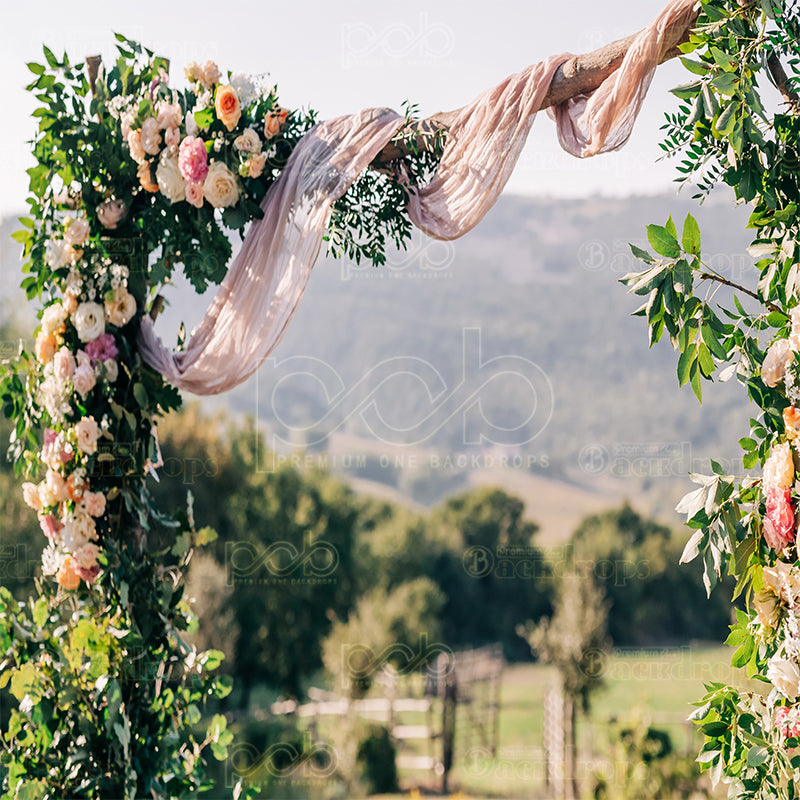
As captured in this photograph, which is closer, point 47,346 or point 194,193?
point 194,193

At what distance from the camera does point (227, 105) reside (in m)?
2.23

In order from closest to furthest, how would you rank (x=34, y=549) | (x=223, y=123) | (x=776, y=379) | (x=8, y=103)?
(x=776, y=379) → (x=223, y=123) → (x=8, y=103) → (x=34, y=549)

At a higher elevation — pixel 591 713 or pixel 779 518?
pixel 779 518

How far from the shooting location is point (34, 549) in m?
7.89

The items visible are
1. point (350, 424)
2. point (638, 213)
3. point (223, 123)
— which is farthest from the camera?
point (638, 213)

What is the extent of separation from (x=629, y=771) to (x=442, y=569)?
6.33m

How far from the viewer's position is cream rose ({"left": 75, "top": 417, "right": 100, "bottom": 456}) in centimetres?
234

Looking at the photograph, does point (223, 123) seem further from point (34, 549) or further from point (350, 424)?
point (350, 424)

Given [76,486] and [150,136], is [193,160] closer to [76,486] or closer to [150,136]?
[150,136]

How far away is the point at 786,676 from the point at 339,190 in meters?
1.57

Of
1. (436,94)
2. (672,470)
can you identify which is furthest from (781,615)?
(672,470)

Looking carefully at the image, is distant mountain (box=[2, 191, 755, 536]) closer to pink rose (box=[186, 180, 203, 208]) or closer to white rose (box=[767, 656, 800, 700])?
pink rose (box=[186, 180, 203, 208])

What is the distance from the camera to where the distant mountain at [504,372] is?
13445 mm

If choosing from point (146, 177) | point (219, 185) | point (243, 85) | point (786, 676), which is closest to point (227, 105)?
point (243, 85)
